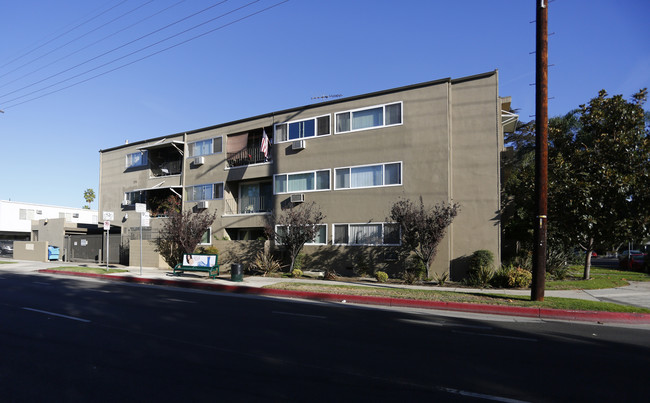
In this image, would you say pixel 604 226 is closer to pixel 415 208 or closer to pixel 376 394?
pixel 415 208

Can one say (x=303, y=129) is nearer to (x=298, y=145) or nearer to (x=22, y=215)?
(x=298, y=145)

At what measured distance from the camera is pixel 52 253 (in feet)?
112

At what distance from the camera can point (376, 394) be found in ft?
16.5

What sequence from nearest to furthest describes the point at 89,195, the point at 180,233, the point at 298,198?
1. the point at 298,198
2. the point at 180,233
3. the point at 89,195

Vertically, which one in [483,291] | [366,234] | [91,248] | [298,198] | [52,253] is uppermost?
[298,198]

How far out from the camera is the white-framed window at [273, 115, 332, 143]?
22.8 meters

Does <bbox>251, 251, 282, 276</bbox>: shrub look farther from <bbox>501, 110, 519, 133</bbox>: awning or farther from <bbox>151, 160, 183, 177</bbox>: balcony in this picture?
<bbox>501, 110, 519, 133</bbox>: awning

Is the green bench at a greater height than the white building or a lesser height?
lesser

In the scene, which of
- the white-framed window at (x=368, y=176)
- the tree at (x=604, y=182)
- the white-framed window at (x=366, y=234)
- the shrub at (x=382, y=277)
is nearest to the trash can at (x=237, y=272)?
the white-framed window at (x=366, y=234)

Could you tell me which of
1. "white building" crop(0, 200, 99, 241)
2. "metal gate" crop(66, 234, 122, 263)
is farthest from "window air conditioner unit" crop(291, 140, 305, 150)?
"white building" crop(0, 200, 99, 241)

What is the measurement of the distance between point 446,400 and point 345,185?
17.2m

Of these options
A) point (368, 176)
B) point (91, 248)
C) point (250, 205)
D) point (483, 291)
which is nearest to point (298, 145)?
point (368, 176)

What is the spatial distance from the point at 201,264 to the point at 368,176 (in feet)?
29.9

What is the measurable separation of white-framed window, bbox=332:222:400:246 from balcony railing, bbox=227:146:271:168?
729 cm
